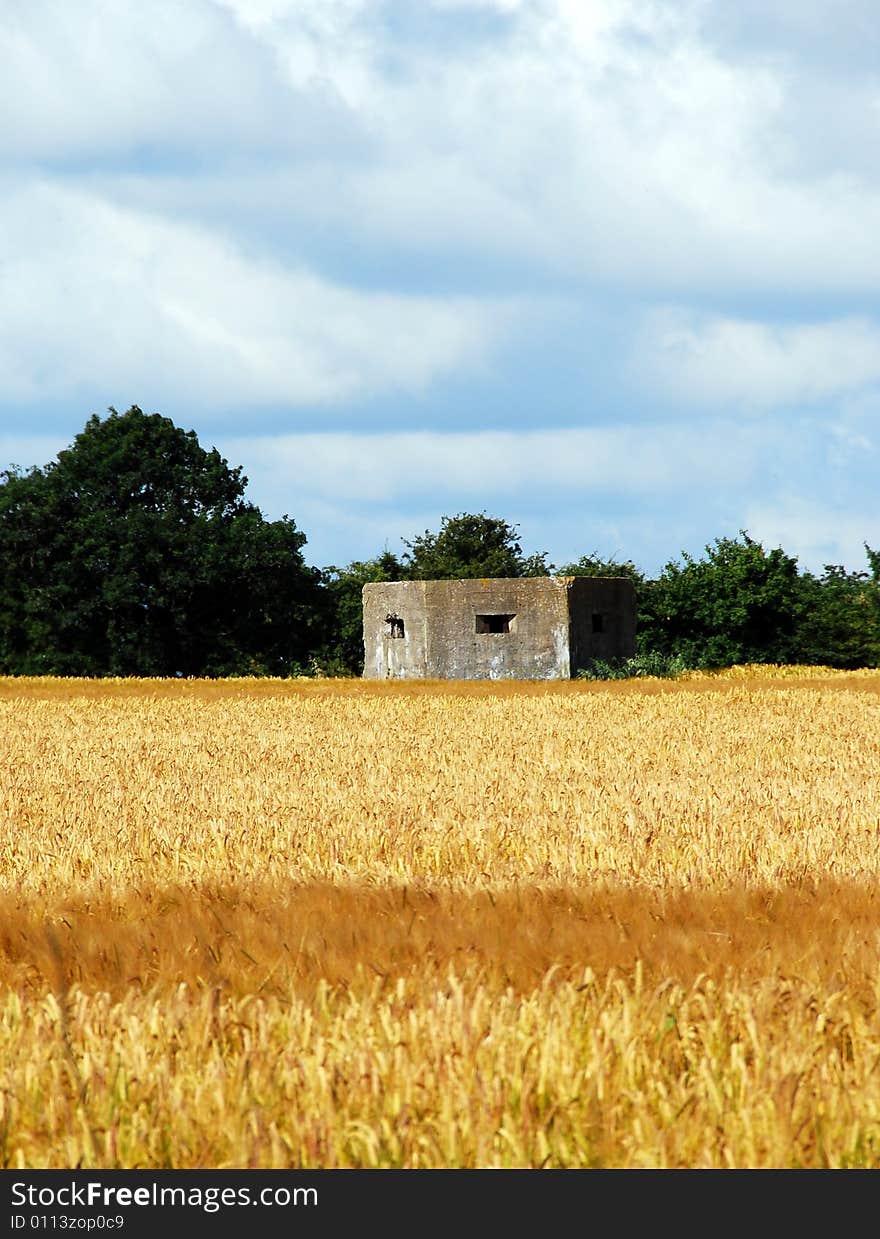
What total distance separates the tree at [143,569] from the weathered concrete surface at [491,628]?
913 centimetres

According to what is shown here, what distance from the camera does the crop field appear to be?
3.96 m

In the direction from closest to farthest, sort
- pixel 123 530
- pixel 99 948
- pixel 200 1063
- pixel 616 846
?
pixel 200 1063, pixel 99 948, pixel 616 846, pixel 123 530

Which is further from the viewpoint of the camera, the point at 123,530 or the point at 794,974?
the point at 123,530

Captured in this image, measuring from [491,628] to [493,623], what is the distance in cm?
15

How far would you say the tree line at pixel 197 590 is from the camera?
46594 mm

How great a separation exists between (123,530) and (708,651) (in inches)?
849

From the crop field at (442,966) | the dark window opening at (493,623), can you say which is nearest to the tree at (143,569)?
the dark window opening at (493,623)

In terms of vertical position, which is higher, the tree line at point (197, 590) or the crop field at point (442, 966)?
the tree line at point (197, 590)

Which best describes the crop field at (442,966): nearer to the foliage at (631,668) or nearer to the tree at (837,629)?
the foliage at (631,668)

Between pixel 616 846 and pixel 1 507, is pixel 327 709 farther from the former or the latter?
pixel 1 507

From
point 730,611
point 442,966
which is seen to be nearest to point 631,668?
point 730,611

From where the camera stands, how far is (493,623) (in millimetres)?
38406
